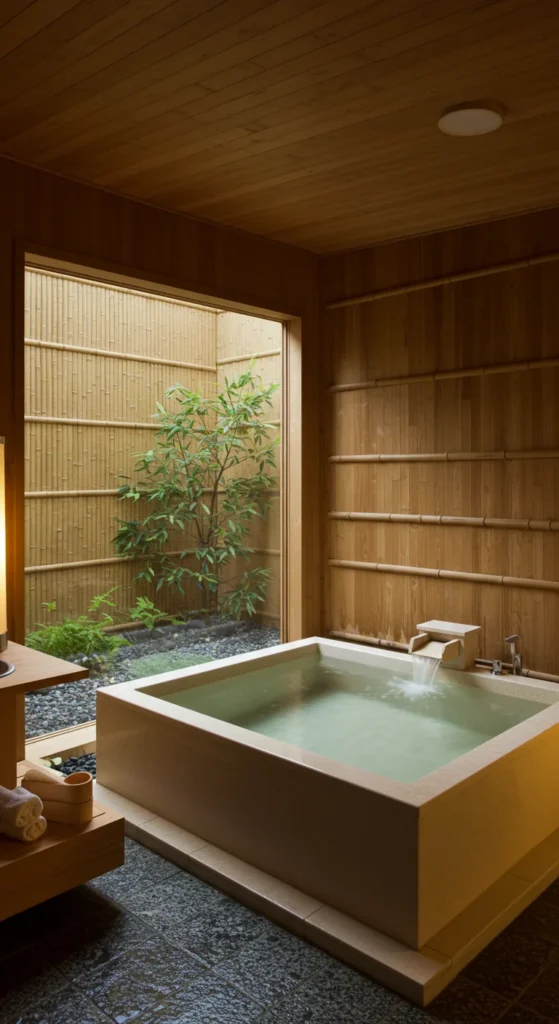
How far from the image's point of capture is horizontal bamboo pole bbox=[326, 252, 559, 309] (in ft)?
11.3

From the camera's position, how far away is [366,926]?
2.00m

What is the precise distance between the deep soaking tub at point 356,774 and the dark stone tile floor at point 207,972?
0.54ft

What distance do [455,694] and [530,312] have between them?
5.82 ft

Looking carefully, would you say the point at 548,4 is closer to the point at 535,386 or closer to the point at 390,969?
the point at 535,386

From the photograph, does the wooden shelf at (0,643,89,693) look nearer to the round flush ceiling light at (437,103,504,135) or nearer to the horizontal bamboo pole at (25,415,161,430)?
the horizontal bamboo pole at (25,415,161,430)

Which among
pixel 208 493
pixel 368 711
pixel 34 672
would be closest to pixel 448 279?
pixel 208 493

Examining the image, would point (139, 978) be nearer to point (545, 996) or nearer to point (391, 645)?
point (545, 996)

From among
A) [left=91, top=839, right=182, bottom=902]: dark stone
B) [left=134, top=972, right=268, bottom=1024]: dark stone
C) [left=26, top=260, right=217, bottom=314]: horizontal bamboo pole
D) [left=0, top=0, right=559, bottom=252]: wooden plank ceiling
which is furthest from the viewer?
[left=26, top=260, right=217, bottom=314]: horizontal bamboo pole

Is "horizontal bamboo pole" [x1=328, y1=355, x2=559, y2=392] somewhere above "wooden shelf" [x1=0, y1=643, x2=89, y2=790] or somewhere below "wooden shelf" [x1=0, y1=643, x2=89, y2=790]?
above

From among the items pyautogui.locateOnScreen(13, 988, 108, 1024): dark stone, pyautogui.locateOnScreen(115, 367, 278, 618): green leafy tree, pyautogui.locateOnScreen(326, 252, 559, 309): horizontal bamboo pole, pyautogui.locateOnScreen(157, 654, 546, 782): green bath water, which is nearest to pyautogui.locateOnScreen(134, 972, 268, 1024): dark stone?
pyautogui.locateOnScreen(13, 988, 108, 1024): dark stone

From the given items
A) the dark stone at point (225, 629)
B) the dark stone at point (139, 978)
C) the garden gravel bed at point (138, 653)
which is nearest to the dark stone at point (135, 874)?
the dark stone at point (139, 978)

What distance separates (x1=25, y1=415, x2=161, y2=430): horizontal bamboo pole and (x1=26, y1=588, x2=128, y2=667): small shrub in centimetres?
87

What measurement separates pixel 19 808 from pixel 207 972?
25.5 inches

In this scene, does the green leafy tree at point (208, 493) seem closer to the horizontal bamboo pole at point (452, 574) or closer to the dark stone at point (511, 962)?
the horizontal bamboo pole at point (452, 574)
